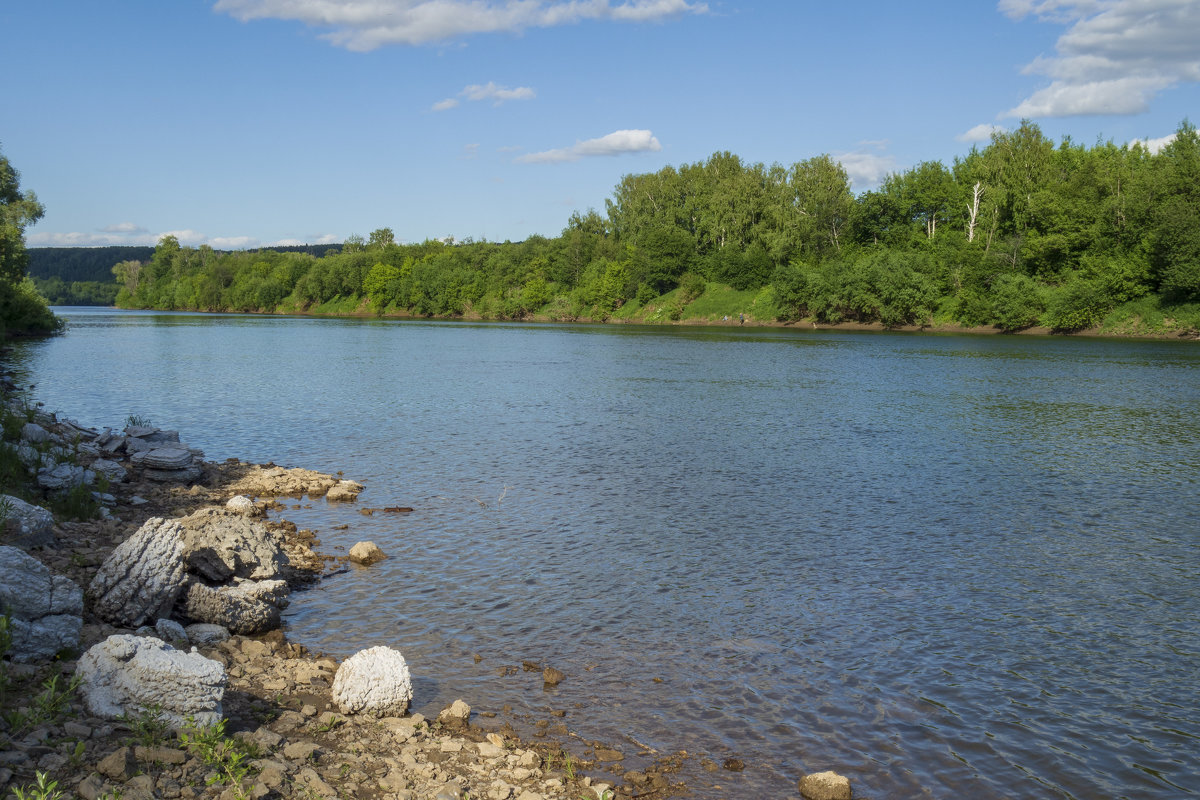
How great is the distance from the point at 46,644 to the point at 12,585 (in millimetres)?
771

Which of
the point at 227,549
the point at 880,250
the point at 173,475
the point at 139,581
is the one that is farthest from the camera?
the point at 880,250

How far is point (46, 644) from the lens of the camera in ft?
27.3

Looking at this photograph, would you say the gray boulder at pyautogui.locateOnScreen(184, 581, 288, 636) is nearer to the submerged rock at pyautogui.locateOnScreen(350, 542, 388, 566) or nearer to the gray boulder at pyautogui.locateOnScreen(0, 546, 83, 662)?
the gray boulder at pyautogui.locateOnScreen(0, 546, 83, 662)

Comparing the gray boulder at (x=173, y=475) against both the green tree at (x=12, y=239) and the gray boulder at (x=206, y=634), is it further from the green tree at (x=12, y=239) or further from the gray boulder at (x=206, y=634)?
the green tree at (x=12, y=239)

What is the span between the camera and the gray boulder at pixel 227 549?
1201 cm

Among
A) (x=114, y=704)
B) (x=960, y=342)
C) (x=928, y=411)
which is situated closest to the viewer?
(x=114, y=704)

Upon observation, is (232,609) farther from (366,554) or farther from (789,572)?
(789,572)

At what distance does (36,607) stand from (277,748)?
3.34 metres

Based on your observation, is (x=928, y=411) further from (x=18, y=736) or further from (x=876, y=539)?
(x=18, y=736)

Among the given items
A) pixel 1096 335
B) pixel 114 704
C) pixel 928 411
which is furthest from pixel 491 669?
pixel 1096 335

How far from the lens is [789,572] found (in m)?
14.5

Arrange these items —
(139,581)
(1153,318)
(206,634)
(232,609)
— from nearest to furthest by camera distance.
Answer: (139,581) < (206,634) < (232,609) < (1153,318)

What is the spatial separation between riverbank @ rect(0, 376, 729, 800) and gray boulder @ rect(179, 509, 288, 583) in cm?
141

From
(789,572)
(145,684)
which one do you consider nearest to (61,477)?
(145,684)
